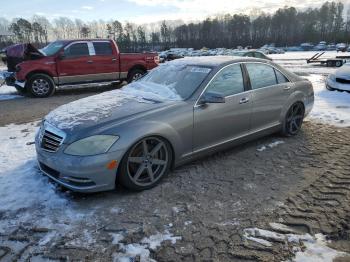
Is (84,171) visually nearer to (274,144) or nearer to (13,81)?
→ (274,144)

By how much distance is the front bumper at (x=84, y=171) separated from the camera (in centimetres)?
353

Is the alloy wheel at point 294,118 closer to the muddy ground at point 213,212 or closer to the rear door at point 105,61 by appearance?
the muddy ground at point 213,212

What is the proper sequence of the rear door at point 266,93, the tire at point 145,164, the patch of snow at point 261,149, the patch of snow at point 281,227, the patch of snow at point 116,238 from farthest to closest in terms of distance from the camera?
the patch of snow at point 261,149, the rear door at point 266,93, the tire at point 145,164, the patch of snow at point 281,227, the patch of snow at point 116,238

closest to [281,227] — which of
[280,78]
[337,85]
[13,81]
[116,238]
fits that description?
[116,238]

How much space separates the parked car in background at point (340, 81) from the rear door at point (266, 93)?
217 inches

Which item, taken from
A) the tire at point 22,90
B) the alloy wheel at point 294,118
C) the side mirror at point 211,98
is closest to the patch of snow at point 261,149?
the alloy wheel at point 294,118

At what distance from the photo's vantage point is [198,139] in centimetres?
441

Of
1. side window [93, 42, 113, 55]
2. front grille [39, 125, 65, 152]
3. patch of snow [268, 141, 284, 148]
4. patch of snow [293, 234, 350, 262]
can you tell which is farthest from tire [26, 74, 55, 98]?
patch of snow [293, 234, 350, 262]

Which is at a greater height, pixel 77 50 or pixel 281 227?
Result: pixel 77 50

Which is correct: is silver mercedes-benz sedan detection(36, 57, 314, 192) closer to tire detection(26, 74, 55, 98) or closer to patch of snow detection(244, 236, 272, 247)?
patch of snow detection(244, 236, 272, 247)

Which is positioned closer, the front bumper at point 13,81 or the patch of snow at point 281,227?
the patch of snow at point 281,227

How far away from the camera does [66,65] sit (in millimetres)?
10641

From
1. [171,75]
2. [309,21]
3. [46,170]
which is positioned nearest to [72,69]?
[171,75]

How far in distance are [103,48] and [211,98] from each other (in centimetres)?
799
